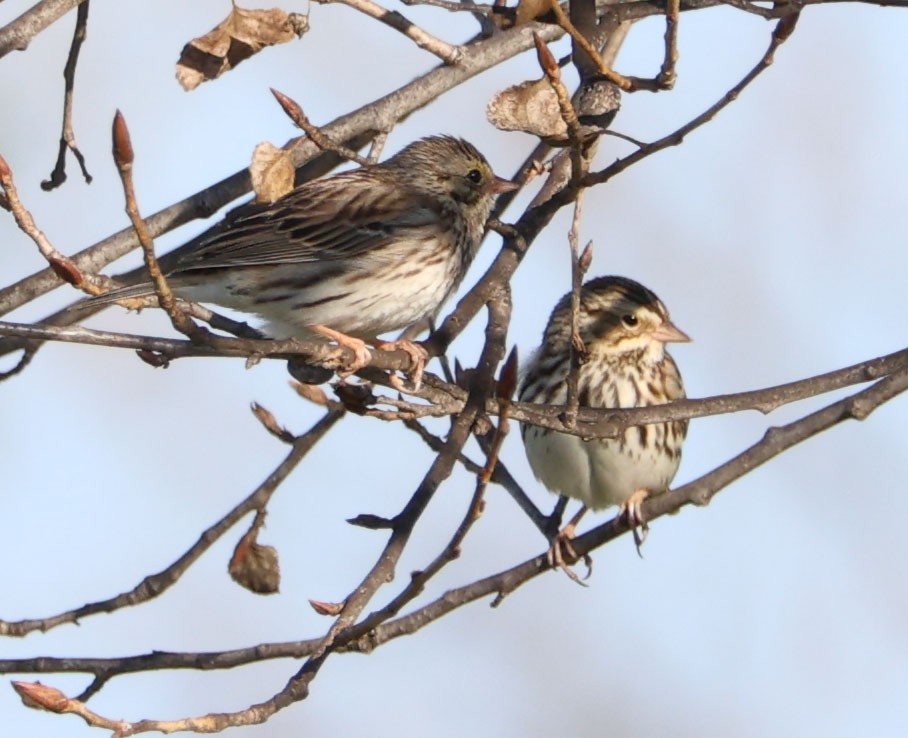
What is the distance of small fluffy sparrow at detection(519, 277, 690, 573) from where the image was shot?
623 cm

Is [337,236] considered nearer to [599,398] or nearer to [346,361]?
[599,398]

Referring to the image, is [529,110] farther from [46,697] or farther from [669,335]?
[669,335]

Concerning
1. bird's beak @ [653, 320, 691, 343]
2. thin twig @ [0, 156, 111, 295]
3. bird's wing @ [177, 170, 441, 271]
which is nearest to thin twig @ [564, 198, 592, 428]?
thin twig @ [0, 156, 111, 295]

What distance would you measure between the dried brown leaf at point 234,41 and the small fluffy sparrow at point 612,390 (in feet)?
6.41

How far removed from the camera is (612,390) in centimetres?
646

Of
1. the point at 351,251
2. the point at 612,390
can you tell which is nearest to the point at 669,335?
the point at 612,390

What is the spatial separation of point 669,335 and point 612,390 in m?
0.35

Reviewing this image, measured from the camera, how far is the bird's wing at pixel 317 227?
18.6 ft

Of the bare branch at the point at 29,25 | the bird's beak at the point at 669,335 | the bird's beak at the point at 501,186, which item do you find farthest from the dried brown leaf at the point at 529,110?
the bird's beak at the point at 669,335

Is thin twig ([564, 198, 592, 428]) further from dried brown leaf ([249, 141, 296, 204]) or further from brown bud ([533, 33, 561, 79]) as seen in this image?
dried brown leaf ([249, 141, 296, 204])

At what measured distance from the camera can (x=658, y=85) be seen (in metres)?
3.75

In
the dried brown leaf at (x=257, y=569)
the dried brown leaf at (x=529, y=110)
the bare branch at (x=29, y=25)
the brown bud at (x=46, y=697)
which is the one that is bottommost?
the brown bud at (x=46, y=697)

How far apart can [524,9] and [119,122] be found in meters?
1.38

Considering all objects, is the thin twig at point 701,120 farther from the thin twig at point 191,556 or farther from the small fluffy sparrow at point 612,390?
the small fluffy sparrow at point 612,390
